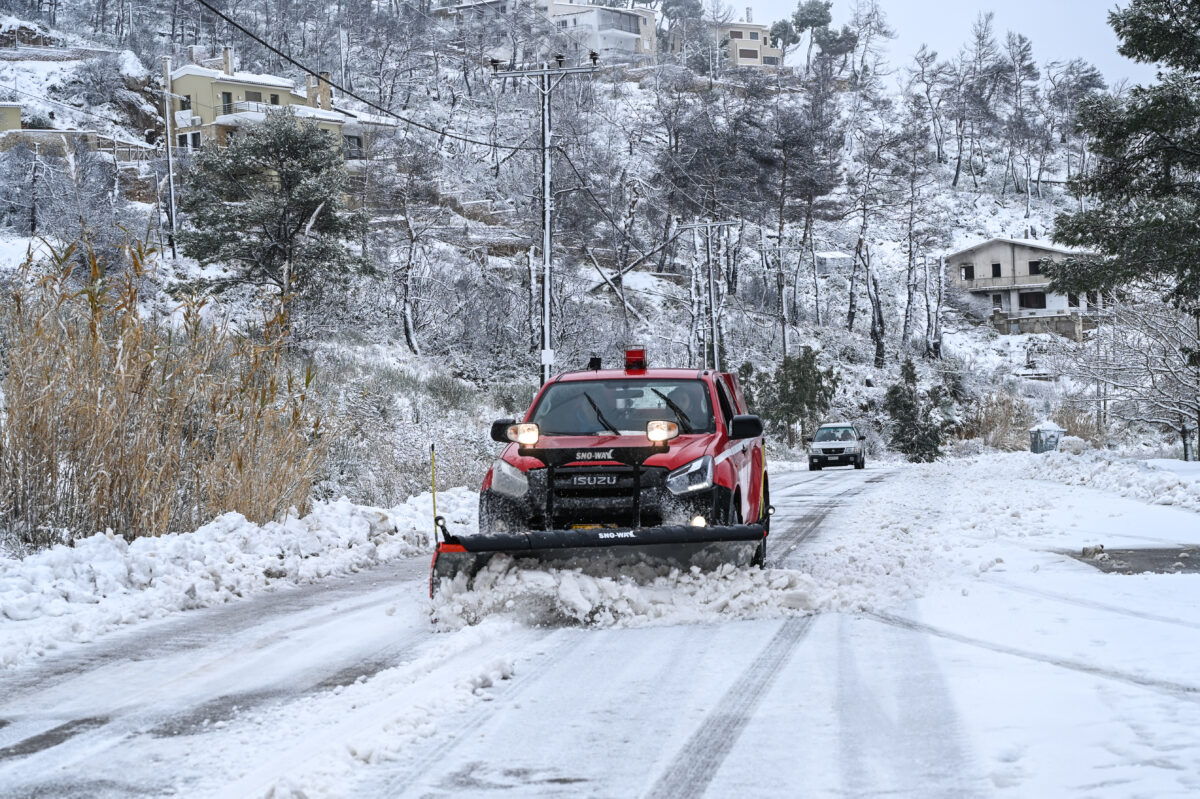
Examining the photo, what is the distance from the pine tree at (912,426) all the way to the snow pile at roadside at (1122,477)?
1601 centimetres

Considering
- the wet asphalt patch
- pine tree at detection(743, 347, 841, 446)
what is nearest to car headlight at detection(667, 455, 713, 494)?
the wet asphalt patch

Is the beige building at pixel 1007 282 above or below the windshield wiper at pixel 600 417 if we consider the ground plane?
above

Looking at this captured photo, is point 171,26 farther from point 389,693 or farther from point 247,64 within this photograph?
point 389,693

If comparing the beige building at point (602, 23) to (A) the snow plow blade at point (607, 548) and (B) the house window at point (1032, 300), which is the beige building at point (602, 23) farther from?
(A) the snow plow blade at point (607, 548)

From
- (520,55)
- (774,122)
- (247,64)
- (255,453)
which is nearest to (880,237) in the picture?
(774,122)

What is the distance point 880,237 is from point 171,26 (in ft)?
251

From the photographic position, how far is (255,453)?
10.8m

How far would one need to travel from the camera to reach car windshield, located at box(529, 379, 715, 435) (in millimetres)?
8859

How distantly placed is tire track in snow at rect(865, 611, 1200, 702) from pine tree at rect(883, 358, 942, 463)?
1425 inches

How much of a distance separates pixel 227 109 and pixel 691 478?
234ft

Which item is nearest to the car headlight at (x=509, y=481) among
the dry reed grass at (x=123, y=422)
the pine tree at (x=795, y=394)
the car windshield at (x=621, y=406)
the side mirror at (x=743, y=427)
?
the car windshield at (x=621, y=406)

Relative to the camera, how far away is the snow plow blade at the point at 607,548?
6988 mm

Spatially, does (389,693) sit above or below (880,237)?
below

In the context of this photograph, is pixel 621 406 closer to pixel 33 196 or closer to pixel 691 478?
pixel 691 478
